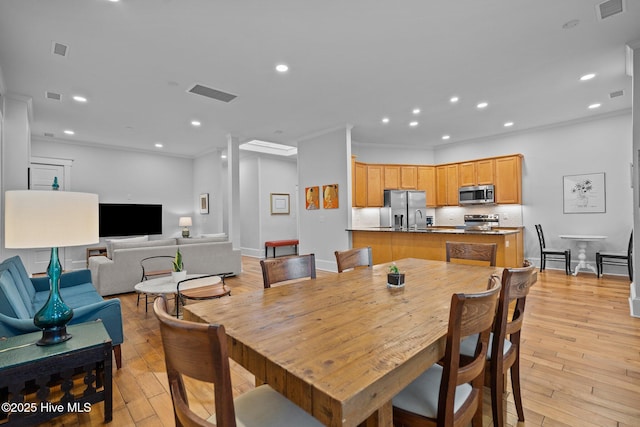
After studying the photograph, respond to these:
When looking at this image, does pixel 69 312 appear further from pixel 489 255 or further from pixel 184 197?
pixel 184 197

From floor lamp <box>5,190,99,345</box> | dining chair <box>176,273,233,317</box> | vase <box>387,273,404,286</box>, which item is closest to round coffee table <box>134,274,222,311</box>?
dining chair <box>176,273,233,317</box>

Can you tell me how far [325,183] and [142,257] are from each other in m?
3.56

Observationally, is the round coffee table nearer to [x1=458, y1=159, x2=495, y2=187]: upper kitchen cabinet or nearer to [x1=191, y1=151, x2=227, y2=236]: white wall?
[x1=191, y1=151, x2=227, y2=236]: white wall

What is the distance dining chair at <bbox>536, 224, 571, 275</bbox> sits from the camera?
5.47m

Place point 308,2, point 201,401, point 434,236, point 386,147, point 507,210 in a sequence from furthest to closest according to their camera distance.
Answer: point 386,147, point 507,210, point 434,236, point 308,2, point 201,401

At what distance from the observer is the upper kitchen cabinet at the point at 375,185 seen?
7070mm

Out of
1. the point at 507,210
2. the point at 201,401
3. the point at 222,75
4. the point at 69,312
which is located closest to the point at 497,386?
the point at 201,401

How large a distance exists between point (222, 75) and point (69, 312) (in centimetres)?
→ 312

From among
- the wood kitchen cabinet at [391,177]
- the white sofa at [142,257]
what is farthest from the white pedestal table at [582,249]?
the white sofa at [142,257]

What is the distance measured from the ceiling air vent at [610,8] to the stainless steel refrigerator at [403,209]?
14.9 ft

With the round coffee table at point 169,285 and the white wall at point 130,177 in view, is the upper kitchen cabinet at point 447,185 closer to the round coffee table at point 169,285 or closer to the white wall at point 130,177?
the round coffee table at point 169,285

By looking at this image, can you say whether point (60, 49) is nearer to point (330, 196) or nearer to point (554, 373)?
point (330, 196)

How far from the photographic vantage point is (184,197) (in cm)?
899

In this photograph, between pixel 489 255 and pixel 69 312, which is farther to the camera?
pixel 489 255
